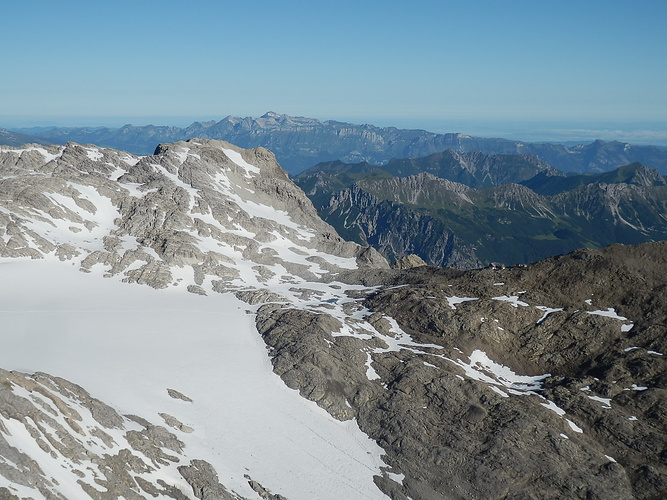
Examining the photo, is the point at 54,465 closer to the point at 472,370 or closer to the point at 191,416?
the point at 191,416

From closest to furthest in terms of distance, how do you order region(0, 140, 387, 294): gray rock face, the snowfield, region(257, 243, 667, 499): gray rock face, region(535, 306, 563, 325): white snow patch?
1. the snowfield
2. region(257, 243, 667, 499): gray rock face
3. region(535, 306, 563, 325): white snow patch
4. region(0, 140, 387, 294): gray rock face

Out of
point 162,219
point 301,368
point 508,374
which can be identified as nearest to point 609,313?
point 508,374

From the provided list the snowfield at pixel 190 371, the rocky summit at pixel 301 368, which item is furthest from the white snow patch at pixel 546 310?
the snowfield at pixel 190 371

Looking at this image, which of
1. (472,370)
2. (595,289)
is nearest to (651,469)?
(472,370)

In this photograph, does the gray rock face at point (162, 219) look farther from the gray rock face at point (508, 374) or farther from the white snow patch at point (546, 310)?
the white snow patch at point (546, 310)

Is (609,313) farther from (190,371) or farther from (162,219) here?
(162,219)

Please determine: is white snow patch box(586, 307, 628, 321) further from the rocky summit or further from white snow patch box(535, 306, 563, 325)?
white snow patch box(535, 306, 563, 325)

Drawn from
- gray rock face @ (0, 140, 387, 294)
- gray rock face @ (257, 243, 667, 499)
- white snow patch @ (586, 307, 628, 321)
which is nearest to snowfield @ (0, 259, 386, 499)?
gray rock face @ (257, 243, 667, 499)

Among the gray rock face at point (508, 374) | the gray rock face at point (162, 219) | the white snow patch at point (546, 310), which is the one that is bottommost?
the gray rock face at point (508, 374)
